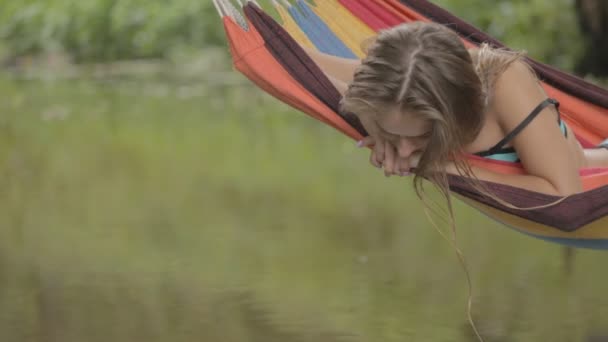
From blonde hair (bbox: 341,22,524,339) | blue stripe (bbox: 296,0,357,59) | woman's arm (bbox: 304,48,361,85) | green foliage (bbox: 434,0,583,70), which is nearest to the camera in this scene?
blonde hair (bbox: 341,22,524,339)

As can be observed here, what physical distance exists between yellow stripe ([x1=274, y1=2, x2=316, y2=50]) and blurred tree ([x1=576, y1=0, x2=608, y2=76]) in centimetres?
358

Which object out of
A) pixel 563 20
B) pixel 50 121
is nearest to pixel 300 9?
pixel 50 121

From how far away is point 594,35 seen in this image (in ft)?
18.2

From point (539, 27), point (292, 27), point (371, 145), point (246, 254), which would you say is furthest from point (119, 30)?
point (371, 145)

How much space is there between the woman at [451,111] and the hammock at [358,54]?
0.10 feet

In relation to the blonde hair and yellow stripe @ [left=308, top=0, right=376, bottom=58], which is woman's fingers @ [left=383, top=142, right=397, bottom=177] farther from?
yellow stripe @ [left=308, top=0, right=376, bottom=58]

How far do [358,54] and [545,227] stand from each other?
2.02 feet

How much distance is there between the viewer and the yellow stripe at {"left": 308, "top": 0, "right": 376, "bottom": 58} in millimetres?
2076

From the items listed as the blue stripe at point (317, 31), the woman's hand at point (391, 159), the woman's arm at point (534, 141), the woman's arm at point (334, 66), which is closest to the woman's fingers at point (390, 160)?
the woman's hand at point (391, 159)

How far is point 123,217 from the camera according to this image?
9.98ft

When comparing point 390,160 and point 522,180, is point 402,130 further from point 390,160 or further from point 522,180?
point 522,180

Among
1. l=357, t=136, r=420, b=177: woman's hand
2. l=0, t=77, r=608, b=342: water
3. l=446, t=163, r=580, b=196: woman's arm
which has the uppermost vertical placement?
l=357, t=136, r=420, b=177: woman's hand

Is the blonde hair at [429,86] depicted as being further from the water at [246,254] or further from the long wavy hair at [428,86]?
the water at [246,254]

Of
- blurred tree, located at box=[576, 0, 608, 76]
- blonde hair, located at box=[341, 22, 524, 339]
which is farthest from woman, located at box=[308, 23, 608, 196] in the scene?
blurred tree, located at box=[576, 0, 608, 76]
